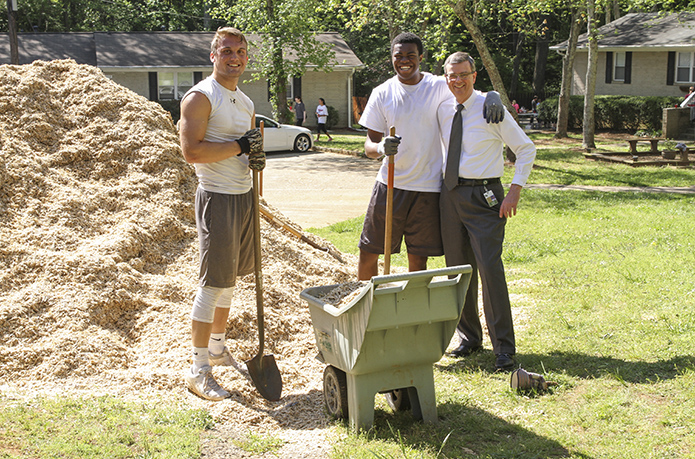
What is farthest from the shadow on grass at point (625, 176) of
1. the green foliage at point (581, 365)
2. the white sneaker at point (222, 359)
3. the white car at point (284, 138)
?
the white sneaker at point (222, 359)

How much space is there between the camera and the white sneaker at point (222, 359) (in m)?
4.39

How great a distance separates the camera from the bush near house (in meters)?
24.9

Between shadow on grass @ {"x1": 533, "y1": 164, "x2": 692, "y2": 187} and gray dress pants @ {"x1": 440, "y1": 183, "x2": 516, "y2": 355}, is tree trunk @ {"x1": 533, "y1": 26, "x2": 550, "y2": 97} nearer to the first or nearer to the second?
shadow on grass @ {"x1": 533, "y1": 164, "x2": 692, "y2": 187}

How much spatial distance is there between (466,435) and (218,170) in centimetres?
201

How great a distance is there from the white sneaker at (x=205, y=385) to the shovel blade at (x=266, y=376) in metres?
0.19

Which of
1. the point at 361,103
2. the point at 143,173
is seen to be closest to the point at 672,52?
the point at 361,103

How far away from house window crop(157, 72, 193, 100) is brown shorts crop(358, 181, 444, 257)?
1008 inches

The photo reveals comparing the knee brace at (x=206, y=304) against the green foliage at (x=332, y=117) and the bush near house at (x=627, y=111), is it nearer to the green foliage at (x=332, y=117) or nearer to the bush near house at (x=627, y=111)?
the bush near house at (x=627, y=111)

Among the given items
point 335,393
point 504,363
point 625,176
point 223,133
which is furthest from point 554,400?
point 625,176

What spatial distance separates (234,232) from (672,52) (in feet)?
89.8

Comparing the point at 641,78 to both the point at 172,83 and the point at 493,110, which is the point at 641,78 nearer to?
the point at 172,83

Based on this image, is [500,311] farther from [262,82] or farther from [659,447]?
[262,82]

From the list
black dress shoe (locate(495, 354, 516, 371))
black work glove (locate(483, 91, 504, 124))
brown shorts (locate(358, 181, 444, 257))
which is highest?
black work glove (locate(483, 91, 504, 124))

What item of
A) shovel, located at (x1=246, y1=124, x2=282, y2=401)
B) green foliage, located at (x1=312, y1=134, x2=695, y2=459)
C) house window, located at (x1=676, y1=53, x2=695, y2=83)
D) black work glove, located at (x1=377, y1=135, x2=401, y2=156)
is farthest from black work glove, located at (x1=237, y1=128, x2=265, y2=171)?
house window, located at (x1=676, y1=53, x2=695, y2=83)
